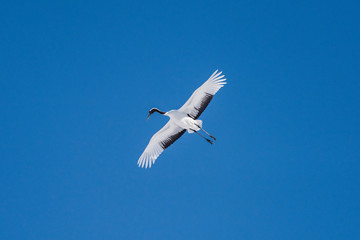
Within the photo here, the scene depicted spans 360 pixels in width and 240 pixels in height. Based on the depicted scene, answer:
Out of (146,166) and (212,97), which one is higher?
(212,97)

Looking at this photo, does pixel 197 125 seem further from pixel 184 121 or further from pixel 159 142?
pixel 159 142

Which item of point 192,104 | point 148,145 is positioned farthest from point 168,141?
point 192,104

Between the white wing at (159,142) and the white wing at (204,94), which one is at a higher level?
the white wing at (204,94)

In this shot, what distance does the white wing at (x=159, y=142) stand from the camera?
27172 mm

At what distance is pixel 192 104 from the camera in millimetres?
25844

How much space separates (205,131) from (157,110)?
113 inches

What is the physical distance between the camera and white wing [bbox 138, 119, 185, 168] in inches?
1070

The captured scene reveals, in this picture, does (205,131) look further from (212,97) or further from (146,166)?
(146,166)

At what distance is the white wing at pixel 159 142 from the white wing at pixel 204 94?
1759mm

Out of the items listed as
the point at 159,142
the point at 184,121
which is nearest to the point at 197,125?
the point at 184,121

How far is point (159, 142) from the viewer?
2750cm

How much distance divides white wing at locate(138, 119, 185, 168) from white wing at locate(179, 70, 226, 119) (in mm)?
1759

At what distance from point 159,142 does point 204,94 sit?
3880mm

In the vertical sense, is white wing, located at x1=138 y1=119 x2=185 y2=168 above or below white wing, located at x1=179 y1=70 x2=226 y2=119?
below
